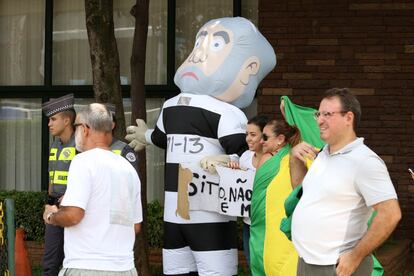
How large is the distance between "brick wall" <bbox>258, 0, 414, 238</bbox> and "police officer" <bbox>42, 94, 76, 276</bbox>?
377cm

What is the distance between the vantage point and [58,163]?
688 cm

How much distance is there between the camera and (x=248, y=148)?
6660mm

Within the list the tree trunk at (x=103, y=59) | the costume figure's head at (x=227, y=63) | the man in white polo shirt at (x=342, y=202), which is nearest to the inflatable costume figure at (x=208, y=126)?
the costume figure's head at (x=227, y=63)

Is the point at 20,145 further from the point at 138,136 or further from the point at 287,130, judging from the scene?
the point at 287,130

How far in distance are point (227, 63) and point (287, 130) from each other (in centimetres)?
98

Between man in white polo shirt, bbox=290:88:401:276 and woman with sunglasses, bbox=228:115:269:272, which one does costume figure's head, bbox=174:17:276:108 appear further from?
man in white polo shirt, bbox=290:88:401:276

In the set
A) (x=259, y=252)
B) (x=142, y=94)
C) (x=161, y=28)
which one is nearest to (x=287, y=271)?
(x=259, y=252)

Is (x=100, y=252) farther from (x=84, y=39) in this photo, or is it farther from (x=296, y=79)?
(x=84, y=39)

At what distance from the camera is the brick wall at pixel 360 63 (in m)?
10.2

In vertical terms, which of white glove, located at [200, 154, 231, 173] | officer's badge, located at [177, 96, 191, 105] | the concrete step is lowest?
the concrete step

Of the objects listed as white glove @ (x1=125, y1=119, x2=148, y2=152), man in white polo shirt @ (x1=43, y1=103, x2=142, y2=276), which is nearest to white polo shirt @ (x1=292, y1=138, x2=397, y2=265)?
man in white polo shirt @ (x1=43, y1=103, x2=142, y2=276)

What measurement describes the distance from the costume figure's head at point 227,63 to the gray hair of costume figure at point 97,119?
184cm

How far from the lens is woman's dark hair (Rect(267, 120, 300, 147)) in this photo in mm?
5840

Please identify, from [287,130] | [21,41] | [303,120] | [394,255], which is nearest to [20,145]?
[21,41]
